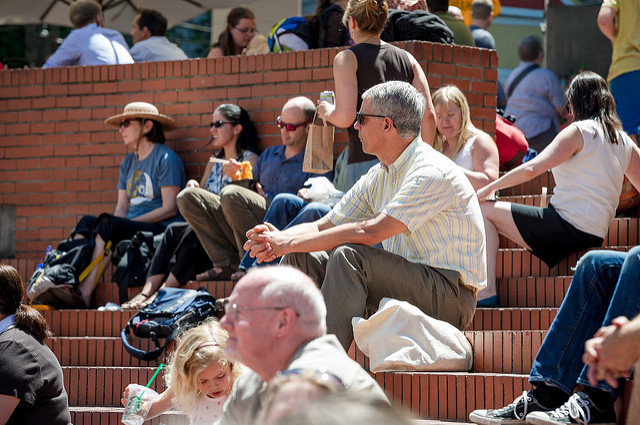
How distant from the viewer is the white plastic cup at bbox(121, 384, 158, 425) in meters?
5.12

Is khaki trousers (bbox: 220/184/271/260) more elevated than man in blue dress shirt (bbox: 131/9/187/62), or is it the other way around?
man in blue dress shirt (bbox: 131/9/187/62)

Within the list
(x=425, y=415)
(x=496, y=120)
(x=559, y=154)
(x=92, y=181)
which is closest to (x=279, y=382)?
(x=425, y=415)

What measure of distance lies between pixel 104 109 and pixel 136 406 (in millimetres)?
4822

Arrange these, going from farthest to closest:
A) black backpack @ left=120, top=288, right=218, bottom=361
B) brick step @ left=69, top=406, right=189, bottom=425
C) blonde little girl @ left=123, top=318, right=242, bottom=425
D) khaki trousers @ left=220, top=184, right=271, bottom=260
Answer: khaki trousers @ left=220, top=184, right=271, bottom=260 → black backpack @ left=120, top=288, right=218, bottom=361 → brick step @ left=69, top=406, right=189, bottom=425 → blonde little girl @ left=123, top=318, right=242, bottom=425

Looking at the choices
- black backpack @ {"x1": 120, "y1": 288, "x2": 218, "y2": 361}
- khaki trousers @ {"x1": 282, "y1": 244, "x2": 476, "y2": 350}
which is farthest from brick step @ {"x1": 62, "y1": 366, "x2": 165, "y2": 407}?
khaki trousers @ {"x1": 282, "y1": 244, "x2": 476, "y2": 350}

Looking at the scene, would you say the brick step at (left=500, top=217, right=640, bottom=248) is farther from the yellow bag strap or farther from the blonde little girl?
the yellow bag strap

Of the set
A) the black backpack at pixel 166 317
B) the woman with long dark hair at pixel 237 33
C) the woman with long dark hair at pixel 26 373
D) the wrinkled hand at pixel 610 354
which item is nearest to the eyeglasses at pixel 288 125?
the black backpack at pixel 166 317

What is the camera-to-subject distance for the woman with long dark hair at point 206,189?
786 cm

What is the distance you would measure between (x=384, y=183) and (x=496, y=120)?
3.02m

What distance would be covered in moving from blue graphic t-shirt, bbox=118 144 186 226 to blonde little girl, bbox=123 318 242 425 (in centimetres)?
374

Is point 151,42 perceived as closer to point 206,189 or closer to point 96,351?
point 206,189

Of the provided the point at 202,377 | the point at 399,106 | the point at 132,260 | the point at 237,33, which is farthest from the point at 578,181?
the point at 237,33

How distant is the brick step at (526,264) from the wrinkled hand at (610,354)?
3472 millimetres

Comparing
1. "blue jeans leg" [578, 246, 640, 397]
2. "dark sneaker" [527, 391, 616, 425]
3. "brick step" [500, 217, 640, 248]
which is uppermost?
"brick step" [500, 217, 640, 248]
